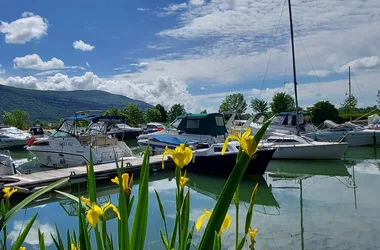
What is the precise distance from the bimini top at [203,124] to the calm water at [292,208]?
376 cm

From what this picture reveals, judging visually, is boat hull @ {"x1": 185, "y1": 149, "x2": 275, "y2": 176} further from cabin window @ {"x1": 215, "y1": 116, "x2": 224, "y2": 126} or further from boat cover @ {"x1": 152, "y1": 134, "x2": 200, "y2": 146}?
cabin window @ {"x1": 215, "y1": 116, "x2": 224, "y2": 126}

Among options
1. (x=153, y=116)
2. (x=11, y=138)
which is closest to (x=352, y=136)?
(x=11, y=138)

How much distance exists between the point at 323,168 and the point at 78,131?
11.2 m

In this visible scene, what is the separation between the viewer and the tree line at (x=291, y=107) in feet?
137

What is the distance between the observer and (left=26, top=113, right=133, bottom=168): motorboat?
1552 centimetres

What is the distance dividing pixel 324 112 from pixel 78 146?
108ft

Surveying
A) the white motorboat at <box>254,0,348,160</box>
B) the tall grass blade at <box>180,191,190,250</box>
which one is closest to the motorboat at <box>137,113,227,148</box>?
the white motorboat at <box>254,0,348,160</box>

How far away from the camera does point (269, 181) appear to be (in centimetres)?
1352

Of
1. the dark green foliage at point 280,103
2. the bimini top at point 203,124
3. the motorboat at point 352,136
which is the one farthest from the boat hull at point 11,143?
the dark green foliage at point 280,103

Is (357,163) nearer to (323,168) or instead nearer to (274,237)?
(323,168)

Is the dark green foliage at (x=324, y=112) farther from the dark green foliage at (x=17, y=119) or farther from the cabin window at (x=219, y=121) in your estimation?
the dark green foliage at (x=17, y=119)

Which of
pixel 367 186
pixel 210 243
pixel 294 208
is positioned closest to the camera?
pixel 210 243

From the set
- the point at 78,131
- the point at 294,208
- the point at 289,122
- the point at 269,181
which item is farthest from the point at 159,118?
the point at 294,208

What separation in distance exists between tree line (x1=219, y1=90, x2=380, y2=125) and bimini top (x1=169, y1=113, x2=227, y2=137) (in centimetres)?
479
